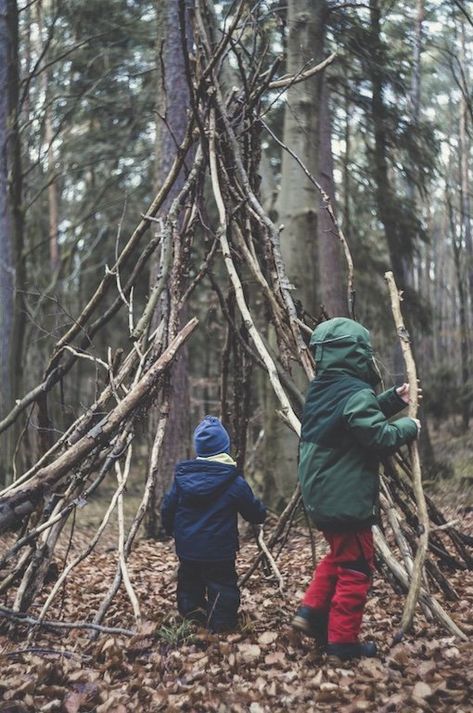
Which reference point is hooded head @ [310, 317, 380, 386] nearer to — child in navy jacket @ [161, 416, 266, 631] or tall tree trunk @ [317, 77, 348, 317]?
child in navy jacket @ [161, 416, 266, 631]

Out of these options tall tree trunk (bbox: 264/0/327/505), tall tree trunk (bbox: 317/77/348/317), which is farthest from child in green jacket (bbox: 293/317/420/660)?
tall tree trunk (bbox: 317/77/348/317)

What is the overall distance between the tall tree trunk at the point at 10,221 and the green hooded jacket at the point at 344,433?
276 inches

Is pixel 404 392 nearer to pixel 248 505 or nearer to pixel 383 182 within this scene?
pixel 248 505

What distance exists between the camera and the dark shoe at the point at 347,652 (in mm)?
3244

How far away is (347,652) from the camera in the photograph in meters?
3.25

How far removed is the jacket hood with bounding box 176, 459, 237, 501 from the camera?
3895mm

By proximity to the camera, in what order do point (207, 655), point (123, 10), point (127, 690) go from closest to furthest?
point (127, 690), point (207, 655), point (123, 10)

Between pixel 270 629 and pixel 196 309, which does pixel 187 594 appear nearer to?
pixel 270 629

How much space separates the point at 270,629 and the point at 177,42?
6.78 m

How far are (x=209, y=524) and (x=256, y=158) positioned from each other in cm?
322

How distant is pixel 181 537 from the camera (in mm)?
3928

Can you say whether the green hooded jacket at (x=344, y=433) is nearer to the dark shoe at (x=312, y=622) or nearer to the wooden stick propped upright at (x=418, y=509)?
the wooden stick propped upright at (x=418, y=509)

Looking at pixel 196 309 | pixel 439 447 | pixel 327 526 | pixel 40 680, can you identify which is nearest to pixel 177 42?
pixel 327 526

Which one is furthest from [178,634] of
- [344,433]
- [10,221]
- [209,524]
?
[10,221]
